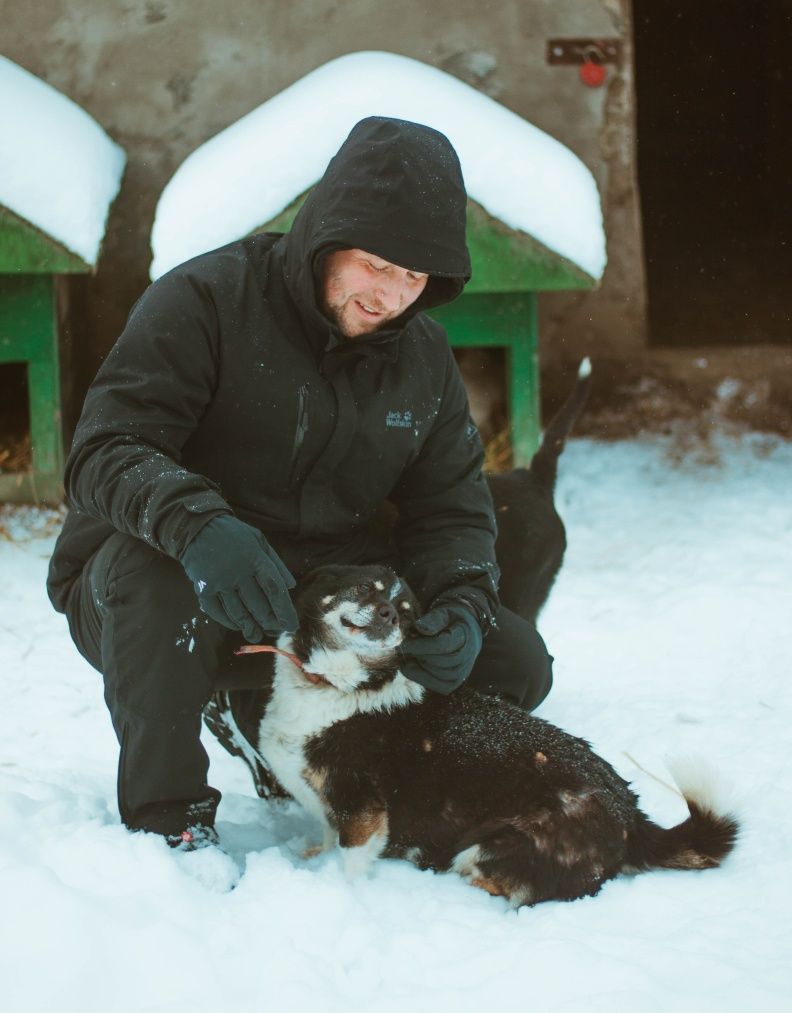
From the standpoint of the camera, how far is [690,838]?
2514 millimetres

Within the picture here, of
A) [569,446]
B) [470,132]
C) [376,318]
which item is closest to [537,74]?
[470,132]

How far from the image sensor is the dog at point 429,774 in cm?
243

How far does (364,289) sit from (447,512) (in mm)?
639

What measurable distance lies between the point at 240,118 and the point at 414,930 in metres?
5.04

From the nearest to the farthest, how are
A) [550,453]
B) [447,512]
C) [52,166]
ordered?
[447,512], [550,453], [52,166]

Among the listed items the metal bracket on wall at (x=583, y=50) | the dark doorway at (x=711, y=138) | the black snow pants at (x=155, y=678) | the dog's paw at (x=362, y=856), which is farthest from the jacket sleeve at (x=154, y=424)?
the dark doorway at (x=711, y=138)

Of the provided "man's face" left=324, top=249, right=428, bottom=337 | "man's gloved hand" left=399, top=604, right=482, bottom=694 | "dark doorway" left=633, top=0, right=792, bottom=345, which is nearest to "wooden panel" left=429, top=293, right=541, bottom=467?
"man's face" left=324, top=249, right=428, bottom=337

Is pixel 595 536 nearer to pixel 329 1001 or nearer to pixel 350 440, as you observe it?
pixel 350 440

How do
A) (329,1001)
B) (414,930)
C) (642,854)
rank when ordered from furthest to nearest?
(642,854), (414,930), (329,1001)

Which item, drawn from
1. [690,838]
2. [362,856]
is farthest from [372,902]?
[690,838]

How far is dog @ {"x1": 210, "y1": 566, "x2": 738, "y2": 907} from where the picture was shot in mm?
2426

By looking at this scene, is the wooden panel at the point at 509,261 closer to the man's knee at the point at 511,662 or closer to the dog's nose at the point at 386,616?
the man's knee at the point at 511,662

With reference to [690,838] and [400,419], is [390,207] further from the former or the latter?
[690,838]

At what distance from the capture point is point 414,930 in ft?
7.24
